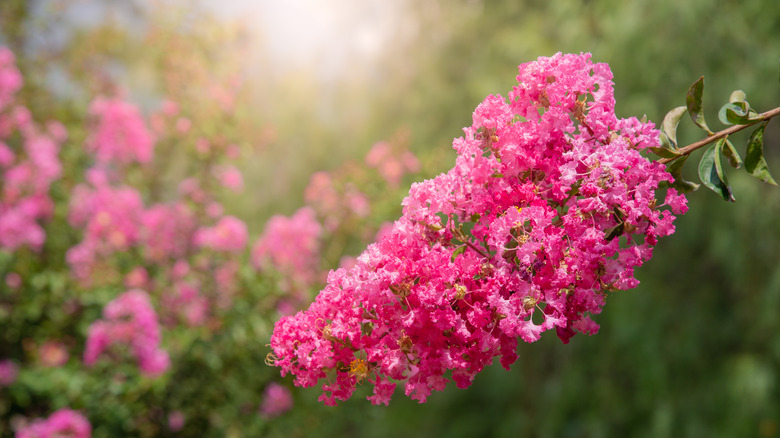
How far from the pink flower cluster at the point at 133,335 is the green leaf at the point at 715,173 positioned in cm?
215

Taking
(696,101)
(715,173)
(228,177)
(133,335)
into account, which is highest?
(228,177)

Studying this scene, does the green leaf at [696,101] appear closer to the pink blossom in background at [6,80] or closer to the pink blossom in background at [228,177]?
the pink blossom in background at [228,177]

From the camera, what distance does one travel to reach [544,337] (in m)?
3.33

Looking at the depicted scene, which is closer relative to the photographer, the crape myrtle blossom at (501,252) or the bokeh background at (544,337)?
the crape myrtle blossom at (501,252)

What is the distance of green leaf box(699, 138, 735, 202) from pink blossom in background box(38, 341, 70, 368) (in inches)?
106

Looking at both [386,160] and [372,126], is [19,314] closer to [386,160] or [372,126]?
[386,160]

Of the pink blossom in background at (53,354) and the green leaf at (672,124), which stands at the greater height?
the pink blossom in background at (53,354)

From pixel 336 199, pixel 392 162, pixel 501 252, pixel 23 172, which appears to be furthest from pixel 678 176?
pixel 23 172

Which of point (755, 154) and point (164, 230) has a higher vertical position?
point (164, 230)

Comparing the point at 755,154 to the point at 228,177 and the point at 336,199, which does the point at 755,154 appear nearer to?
the point at 336,199

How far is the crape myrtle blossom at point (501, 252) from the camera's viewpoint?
2.50ft

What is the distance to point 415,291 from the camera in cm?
77

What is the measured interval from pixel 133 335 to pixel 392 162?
4.14 ft

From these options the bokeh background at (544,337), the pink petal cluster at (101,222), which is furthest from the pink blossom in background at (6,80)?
→ the pink petal cluster at (101,222)
